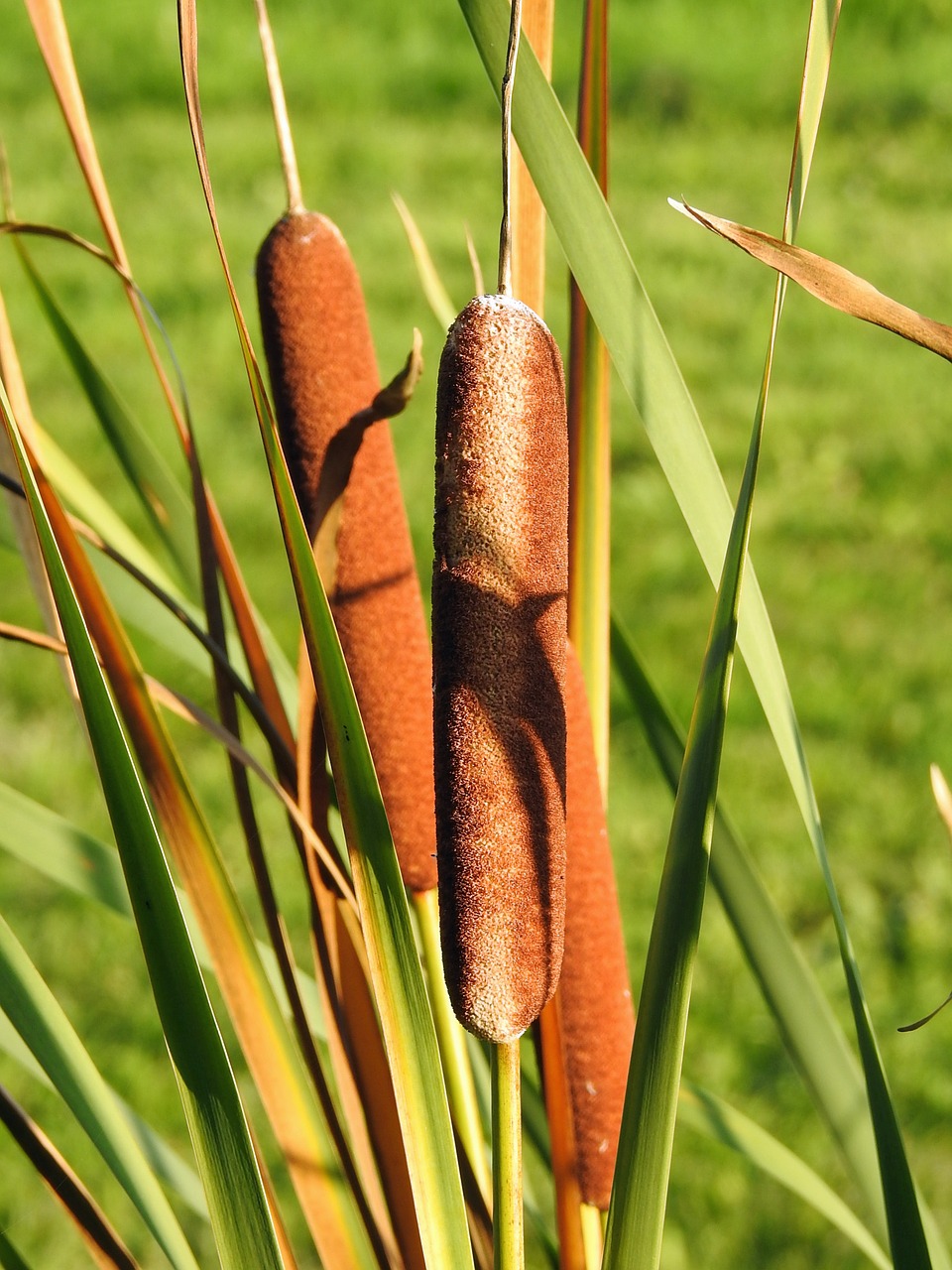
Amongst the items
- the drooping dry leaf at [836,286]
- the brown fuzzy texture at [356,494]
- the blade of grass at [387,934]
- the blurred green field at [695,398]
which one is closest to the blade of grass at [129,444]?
the brown fuzzy texture at [356,494]

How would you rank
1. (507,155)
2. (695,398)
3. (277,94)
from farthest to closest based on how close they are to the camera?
(695,398) → (277,94) → (507,155)

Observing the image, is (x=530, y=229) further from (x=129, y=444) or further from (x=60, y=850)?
(x=60, y=850)

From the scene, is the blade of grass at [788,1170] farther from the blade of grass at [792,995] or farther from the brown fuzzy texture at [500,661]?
the brown fuzzy texture at [500,661]

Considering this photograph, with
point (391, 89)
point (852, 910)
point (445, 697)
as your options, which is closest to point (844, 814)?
point (852, 910)

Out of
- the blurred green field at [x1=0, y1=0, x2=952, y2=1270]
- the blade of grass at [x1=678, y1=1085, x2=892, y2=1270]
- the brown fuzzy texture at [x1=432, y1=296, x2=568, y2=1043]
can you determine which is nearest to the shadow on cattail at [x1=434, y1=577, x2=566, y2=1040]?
the brown fuzzy texture at [x1=432, y1=296, x2=568, y2=1043]

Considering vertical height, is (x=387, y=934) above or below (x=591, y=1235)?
above

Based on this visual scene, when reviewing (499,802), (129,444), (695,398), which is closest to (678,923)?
(499,802)
